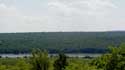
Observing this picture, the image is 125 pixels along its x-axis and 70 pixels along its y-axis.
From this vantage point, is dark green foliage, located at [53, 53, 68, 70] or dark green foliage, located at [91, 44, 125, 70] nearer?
dark green foliage, located at [91, 44, 125, 70]

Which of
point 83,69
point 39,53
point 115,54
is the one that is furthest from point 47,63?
point 115,54

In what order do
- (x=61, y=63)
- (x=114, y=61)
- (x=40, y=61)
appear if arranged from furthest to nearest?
1. (x=61, y=63)
2. (x=40, y=61)
3. (x=114, y=61)

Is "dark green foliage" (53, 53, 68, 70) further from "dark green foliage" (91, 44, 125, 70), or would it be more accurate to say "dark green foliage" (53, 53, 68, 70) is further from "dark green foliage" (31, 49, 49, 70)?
"dark green foliage" (91, 44, 125, 70)

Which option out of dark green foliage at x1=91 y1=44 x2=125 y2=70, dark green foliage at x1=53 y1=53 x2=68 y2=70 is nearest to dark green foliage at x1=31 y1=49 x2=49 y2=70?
dark green foliage at x1=91 y1=44 x2=125 y2=70

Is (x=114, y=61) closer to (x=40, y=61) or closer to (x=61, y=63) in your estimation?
(x=40, y=61)

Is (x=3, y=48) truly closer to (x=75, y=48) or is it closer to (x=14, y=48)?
(x=14, y=48)

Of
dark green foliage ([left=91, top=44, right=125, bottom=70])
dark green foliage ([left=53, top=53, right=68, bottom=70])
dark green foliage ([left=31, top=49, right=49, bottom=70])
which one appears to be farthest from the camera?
dark green foliage ([left=53, top=53, right=68, bottom=70])

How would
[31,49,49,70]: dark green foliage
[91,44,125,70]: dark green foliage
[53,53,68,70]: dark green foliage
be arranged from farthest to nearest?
1. [53,53,68,70]: dark green foliage
2. [31,49,49,70]: dark green foliage
3. [91,44,125,70]: dark green foliage

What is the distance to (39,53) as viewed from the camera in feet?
105

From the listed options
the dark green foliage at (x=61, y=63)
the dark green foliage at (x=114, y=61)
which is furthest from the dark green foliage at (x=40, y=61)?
the dark green foliage at (x=61, y=63)

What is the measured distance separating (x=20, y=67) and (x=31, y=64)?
8.59ft

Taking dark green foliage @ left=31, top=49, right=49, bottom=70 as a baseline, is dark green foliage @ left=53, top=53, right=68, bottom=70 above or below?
below

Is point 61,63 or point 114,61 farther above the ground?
point 114,61

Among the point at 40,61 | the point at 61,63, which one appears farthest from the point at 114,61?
the point at 61,63
